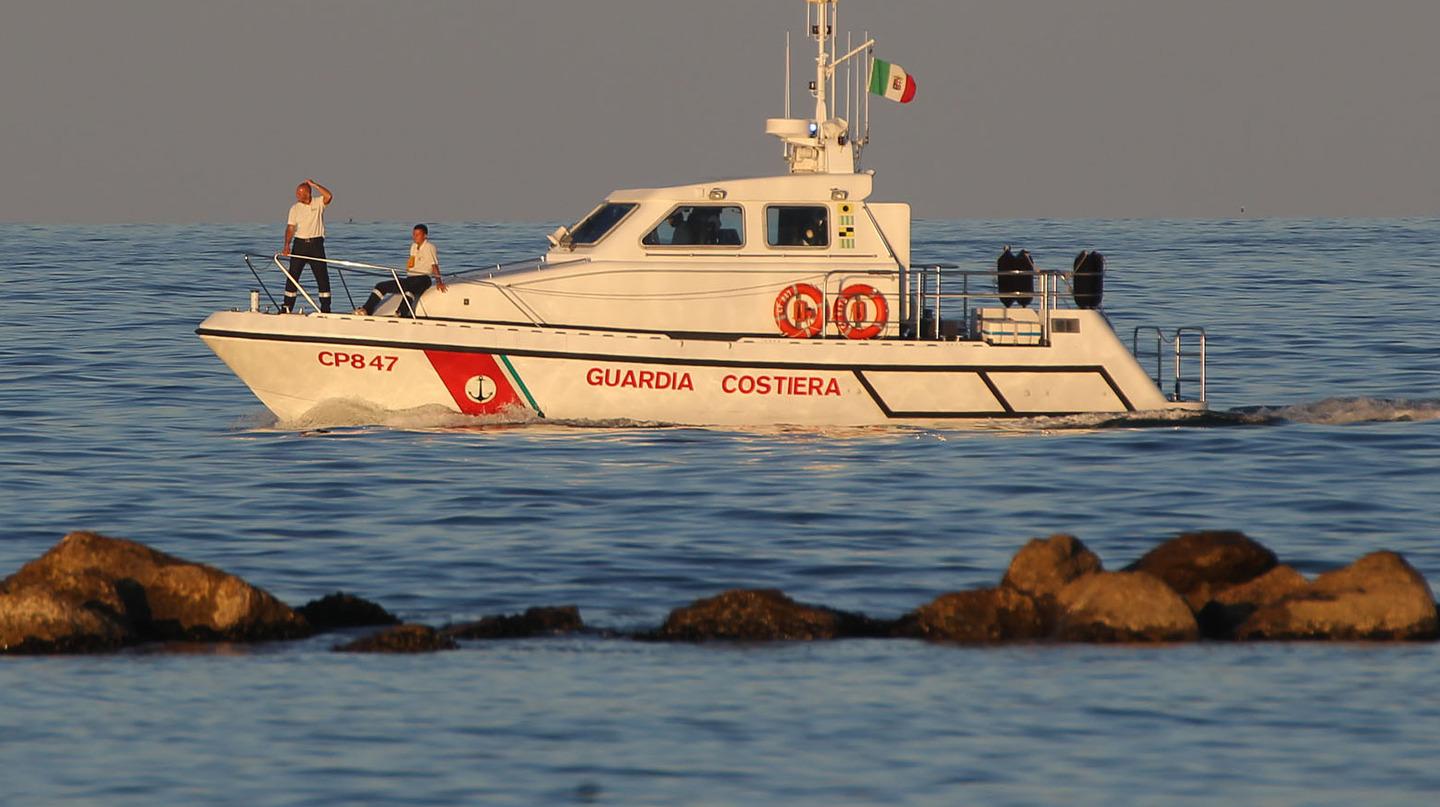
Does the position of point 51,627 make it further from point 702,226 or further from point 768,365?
point 702,226

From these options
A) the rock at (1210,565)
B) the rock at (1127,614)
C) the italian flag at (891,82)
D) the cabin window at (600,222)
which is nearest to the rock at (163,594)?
the rock at (1127,614)

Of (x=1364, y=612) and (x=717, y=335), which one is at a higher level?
(x=717, y=335)

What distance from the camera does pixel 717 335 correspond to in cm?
2095

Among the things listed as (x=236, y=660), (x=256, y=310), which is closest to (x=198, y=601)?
(x=236, y=660)

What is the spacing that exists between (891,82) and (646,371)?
5.01 metres

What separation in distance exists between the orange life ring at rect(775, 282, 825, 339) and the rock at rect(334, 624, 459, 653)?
30.2ft

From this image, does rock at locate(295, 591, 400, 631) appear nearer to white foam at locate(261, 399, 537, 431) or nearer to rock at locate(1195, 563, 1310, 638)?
rock at locate(1195, 563, 1310, 638)

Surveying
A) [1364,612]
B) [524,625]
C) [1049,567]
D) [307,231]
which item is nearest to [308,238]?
[307,231]

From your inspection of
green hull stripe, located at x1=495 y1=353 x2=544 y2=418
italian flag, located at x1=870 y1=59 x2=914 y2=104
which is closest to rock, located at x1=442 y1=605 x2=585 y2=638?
green hull stripe, located at x1=495 y1=353 x2=544 y2=418

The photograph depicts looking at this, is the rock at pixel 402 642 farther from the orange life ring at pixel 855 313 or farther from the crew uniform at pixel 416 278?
the orange life ring at pixel 855 313

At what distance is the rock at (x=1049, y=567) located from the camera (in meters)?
12.6

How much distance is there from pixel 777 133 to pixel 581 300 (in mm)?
3003

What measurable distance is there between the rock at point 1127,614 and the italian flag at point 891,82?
1162 cm

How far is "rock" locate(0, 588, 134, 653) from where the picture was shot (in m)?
11.9
